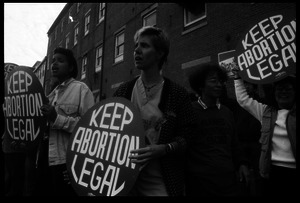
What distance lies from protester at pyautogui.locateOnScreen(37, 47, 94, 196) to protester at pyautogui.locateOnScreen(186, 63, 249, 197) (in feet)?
3.06

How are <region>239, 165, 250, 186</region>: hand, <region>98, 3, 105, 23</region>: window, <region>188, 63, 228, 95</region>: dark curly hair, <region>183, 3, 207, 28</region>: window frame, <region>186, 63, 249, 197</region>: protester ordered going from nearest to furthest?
<region>186, 63, 249, 197</region>: protester
<region>239, 165, 250, 186</region>: hand
<region>188, 63, 228, 95</region>: dark curly hair
<region>183, 3, 207, 28</region>: window frame
<region>98, 3, 105, 23</region>: window

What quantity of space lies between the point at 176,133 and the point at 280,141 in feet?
3.35

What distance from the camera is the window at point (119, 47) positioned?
39.3 ft

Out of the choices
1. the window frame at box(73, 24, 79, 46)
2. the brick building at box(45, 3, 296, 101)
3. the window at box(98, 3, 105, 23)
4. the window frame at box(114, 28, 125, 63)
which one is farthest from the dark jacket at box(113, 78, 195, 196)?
the window frame at box(73, 24, 79, 46)

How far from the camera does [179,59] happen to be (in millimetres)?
7902

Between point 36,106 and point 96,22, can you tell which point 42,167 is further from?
point 96,22

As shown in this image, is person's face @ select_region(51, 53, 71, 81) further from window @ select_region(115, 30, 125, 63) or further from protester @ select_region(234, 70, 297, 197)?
window @ select_region(115, 30, 125, 63)

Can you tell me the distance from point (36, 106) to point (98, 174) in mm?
979

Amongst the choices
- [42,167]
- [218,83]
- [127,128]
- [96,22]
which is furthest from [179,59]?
[96,22]

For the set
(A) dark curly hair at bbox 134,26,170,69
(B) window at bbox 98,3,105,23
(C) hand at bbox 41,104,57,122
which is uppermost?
(B) window at bbox 98,3,105,23

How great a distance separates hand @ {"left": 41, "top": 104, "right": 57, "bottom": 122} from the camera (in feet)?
5.95

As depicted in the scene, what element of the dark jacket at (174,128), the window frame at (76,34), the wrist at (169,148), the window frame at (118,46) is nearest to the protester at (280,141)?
the dark jacket at (174,128)

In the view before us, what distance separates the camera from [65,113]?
1953 millimetres

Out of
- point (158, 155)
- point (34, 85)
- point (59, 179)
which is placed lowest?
point (59, 179)
